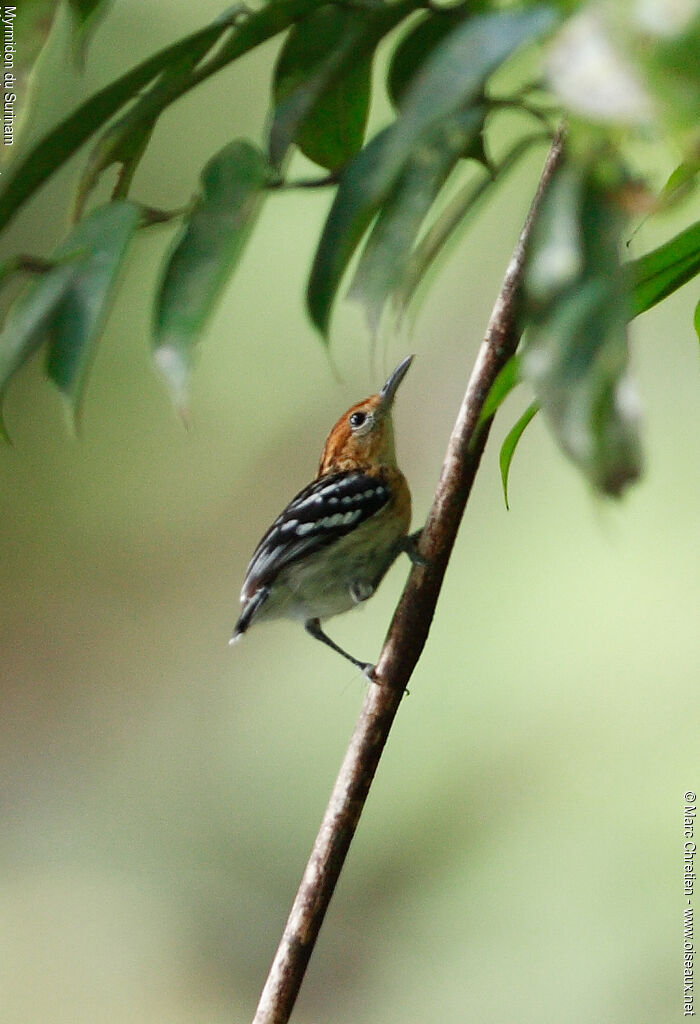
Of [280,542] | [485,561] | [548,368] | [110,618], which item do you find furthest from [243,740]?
[548,368]

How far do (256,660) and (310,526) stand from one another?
886mm

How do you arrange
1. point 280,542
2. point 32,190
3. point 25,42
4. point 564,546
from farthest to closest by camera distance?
1. point 564,546
2. point 280,542
3. point 25,42
4. point 32,190

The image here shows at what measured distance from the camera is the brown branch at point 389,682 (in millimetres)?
843

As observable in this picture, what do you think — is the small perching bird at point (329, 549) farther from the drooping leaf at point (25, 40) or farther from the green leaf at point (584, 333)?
the green leaf at point (584, 333)

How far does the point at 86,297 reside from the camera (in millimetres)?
570

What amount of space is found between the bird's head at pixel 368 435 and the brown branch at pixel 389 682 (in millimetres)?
628

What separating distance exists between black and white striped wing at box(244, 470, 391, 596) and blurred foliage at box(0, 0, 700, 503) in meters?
0.58

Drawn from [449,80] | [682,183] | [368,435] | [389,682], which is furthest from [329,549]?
[449,80]

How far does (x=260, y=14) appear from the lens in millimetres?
698

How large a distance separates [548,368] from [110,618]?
188 cm

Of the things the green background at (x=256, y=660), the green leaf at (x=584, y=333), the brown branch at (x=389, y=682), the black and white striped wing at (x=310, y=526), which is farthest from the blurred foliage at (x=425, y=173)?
the green background at (x=256, y=660)

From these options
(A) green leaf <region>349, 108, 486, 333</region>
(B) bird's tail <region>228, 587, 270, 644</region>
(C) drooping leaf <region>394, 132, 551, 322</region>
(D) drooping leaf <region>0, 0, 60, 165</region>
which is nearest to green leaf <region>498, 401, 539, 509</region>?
(C) drooping leaf <region>394, 132, 551, 322</region>

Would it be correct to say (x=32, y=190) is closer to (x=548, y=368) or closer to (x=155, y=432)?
(x=548, y=368)

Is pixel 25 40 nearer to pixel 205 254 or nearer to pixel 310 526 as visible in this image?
pixel 205 254
